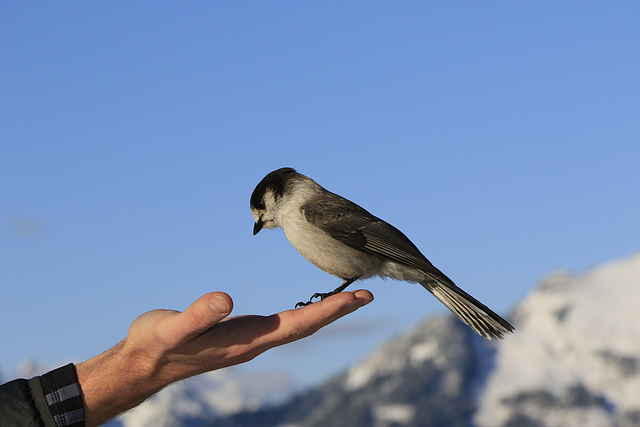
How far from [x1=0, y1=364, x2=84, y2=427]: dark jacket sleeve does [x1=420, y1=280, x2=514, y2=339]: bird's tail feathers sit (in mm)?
5504

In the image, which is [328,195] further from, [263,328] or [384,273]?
[263,328]

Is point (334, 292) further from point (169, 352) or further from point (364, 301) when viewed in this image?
point (169, 352)

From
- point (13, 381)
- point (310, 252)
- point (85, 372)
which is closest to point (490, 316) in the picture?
point (310, 252)

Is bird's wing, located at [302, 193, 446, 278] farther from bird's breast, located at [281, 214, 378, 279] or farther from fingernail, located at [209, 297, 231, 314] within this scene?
fingernail, located at [209, 297, 231, 314]

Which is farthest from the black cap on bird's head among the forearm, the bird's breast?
the forearm

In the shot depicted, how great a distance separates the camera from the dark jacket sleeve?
802cm

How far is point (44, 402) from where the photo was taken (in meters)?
8.26

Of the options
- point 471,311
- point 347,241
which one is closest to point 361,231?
point 347,241

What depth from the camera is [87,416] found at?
28.8ft

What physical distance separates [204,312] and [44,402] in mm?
2235

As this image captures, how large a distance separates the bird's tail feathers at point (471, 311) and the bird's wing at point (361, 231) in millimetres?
357

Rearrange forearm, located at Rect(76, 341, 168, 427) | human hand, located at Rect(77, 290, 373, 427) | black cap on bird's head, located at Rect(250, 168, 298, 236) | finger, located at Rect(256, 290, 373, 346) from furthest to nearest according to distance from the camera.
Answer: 1. black cap on bird's head, located at Rect(250, 168, 298, 236)
2. finger, located at Rect(256, 290, 373, 346)
3. forearm, located at Rect(76, 341, 168, 427)
4. human hand, located at Rect(77, 290, 373, 427)

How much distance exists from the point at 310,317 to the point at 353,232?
3054 millimetres

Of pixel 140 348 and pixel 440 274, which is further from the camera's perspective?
pixel 440 274
